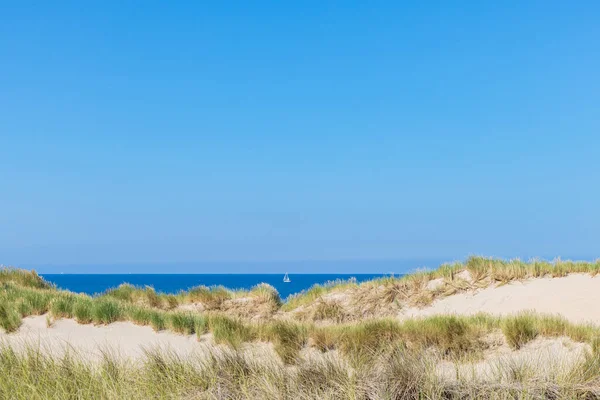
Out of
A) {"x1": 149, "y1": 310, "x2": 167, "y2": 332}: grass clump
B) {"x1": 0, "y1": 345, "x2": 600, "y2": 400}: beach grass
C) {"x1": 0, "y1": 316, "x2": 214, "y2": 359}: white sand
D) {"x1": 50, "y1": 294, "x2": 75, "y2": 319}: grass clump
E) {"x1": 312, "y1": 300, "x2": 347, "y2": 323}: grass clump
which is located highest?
{"x1": 0, "y1": 345, "x2": 600, "y2": 400}: beach grass

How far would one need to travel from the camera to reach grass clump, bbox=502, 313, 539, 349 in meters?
9.46

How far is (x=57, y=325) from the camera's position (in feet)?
38.7

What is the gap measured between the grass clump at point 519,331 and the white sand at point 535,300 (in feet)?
11.9

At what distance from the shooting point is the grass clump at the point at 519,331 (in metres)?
9.46

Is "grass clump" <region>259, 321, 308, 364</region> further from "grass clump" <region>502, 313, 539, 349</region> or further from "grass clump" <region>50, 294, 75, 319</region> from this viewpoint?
"grass clump" <region>50, 294, 75, 319</region>

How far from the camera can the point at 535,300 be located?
14.4 meters

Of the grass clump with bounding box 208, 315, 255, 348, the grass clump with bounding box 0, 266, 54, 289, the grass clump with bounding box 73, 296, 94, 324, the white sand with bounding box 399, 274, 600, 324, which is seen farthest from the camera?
the grass clump with bounding box 0, 266, 54, 289

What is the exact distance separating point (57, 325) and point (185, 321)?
272 centimetres

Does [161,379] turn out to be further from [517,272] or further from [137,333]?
[517,272]

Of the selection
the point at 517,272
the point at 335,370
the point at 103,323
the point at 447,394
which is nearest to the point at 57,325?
the point at 103,323

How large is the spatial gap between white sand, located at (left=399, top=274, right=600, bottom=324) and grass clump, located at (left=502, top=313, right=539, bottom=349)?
11.9ft

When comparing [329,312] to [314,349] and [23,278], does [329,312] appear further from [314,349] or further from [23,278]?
[23,278]

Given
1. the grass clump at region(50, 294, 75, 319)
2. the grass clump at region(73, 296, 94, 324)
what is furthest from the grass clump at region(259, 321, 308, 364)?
the grass clump at region(50, 294, 75, 319)

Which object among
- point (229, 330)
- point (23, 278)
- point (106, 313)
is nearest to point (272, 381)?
point (229, 330)
